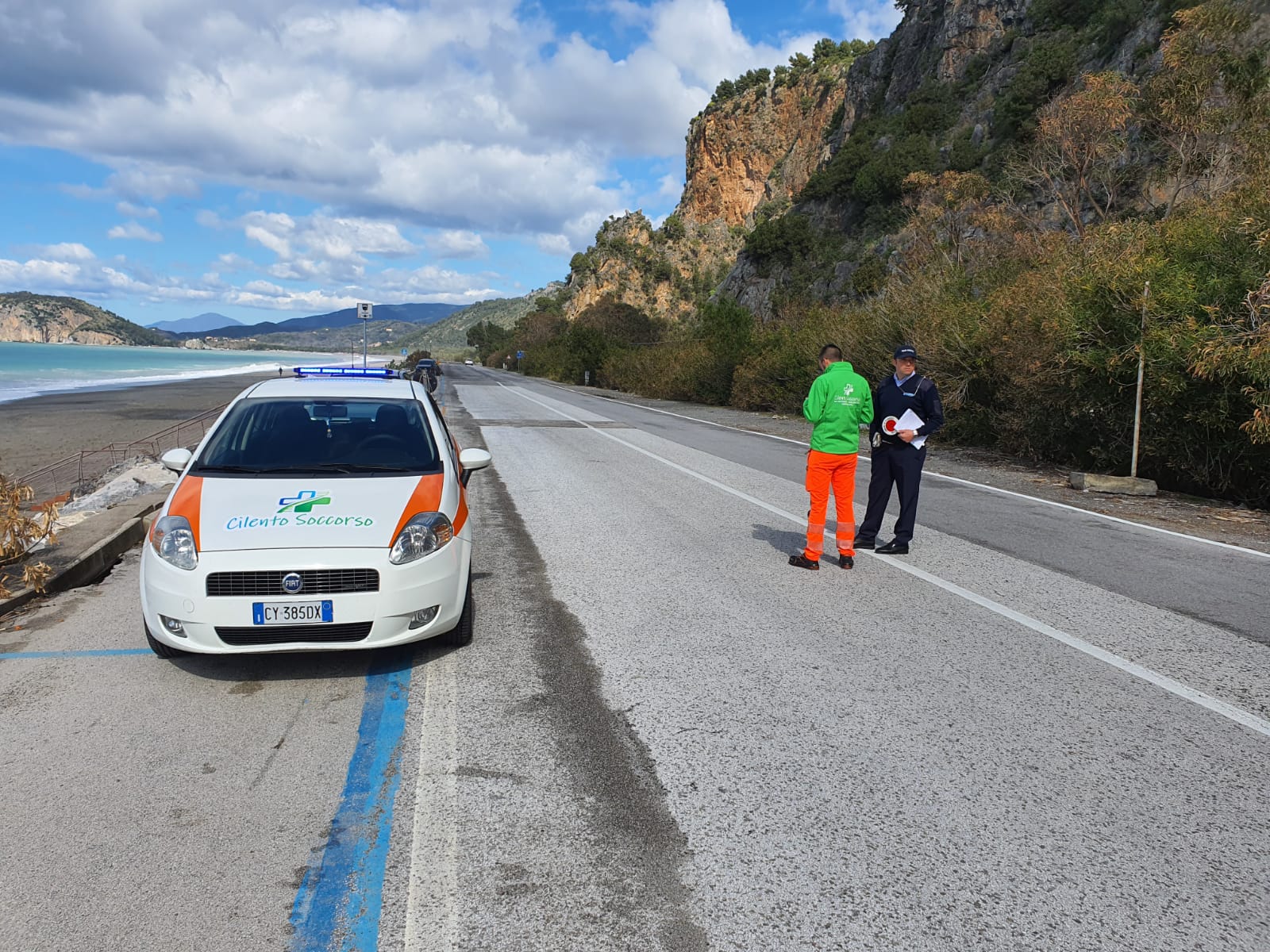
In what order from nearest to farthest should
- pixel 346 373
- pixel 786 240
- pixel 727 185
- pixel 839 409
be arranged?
pixel 839 409 → pixel 346 373 → pixel 786 240 → pixel 727 185

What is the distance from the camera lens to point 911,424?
766 cm

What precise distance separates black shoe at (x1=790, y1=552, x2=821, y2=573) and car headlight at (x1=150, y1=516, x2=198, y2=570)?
4657mm

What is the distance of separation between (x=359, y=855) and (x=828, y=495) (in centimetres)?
503

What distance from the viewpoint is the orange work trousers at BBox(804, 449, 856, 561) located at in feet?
23.9

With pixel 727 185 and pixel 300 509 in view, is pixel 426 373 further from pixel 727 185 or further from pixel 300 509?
pixel 727 185

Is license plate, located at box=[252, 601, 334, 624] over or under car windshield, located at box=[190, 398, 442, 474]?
under

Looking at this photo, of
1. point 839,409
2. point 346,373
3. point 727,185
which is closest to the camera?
point 839,409

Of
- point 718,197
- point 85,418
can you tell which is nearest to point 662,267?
point 718,197

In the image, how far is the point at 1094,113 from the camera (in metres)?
23.1

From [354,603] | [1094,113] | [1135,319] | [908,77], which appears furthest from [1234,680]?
[908,77]

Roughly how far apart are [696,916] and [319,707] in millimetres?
2413

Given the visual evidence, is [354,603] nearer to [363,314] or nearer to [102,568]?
[102,568]

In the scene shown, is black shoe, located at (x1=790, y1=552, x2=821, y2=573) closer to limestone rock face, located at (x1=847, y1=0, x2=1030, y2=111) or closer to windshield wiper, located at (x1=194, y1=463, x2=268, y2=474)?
windshield wiper, located at (x1=194, y1=463, x2=268, y2=474)

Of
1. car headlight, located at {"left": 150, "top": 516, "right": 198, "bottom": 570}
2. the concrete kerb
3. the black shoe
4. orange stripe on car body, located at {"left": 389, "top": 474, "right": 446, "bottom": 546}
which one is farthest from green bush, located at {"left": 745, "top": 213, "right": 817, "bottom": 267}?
car headlight, located at {"left": 150, "top": 516, "right": 198, "bottom": 570}
